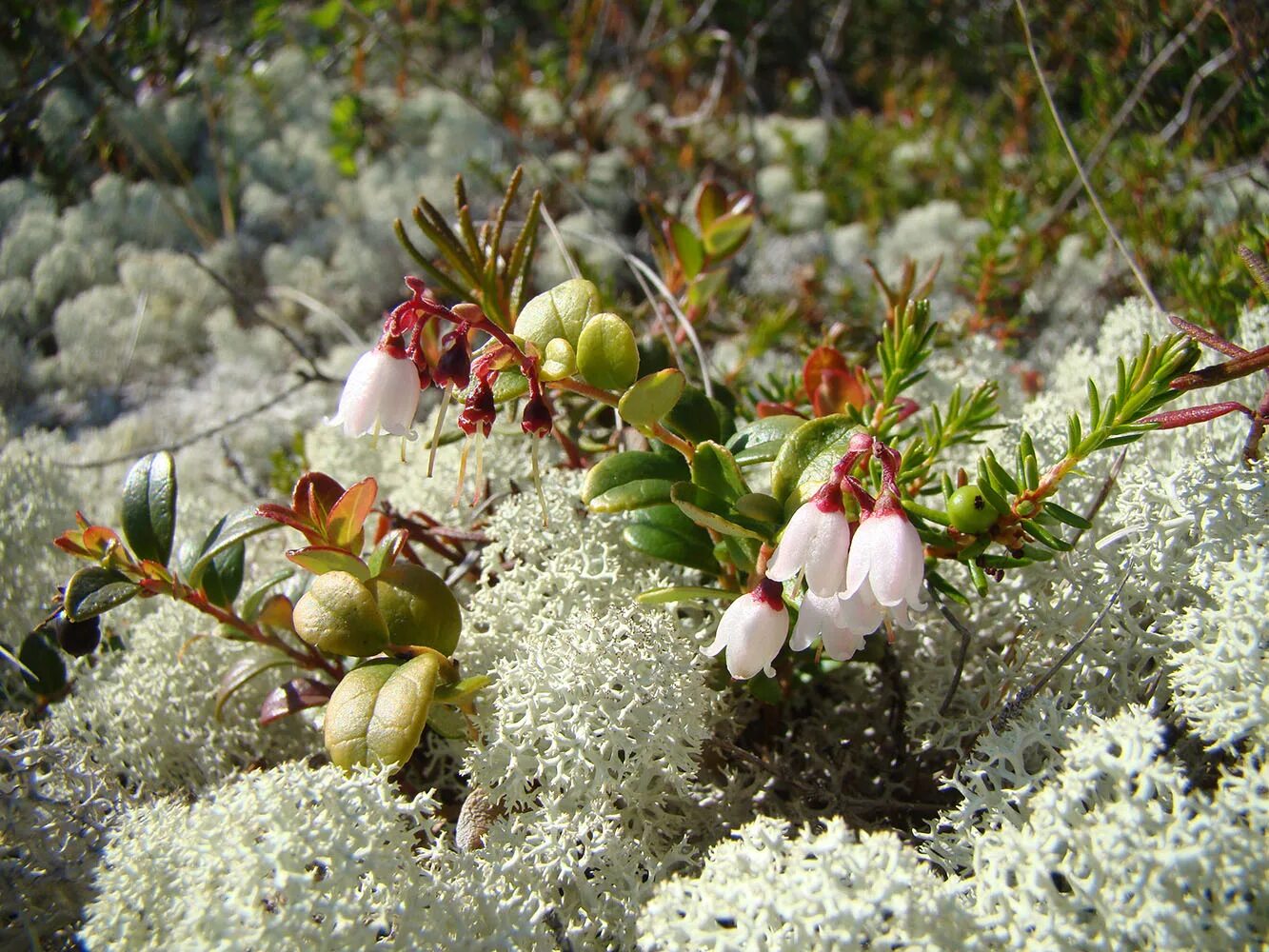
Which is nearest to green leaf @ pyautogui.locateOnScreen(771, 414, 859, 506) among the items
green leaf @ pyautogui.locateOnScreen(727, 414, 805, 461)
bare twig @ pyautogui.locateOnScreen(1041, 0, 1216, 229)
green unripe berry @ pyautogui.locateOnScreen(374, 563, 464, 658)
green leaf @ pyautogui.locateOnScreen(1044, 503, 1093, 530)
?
green leaf @ pyautogui.locateOnScreen(727, 414, 805, 461)

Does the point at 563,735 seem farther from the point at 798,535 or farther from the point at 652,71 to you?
the point at 652,71

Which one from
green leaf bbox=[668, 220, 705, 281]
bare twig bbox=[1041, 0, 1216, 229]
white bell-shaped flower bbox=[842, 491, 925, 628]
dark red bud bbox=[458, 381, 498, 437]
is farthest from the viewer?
bare twig bbox=[1041, 0, 1216, 229]

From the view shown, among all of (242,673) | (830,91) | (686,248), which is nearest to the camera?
(242,673)

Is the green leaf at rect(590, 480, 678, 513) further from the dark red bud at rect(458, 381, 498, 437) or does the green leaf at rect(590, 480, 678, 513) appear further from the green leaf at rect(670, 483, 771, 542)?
the dark red bud at rect(458, 381, 498, 437)

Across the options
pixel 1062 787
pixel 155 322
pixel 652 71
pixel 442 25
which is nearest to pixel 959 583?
pixel 1062 787

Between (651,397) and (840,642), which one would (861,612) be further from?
(651,397)

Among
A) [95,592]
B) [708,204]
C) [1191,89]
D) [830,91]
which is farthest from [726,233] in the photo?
[830,91]
